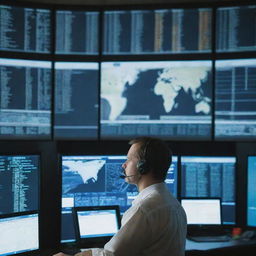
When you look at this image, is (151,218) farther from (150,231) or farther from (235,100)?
(235,100)

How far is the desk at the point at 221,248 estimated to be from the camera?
230cm

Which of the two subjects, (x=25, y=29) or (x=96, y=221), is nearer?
(x=96, y=221)

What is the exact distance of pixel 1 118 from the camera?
286 centimetres

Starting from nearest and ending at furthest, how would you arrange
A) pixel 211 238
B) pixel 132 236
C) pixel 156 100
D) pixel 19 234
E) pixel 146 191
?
pixel 132 236, pixel 146 191, pixel 19 234, pixel 211 238, pixel 156 100

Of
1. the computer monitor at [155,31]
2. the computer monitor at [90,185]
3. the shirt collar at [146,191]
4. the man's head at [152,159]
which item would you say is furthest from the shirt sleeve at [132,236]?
the computer monitor at [155,31]

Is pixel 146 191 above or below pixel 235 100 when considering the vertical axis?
below

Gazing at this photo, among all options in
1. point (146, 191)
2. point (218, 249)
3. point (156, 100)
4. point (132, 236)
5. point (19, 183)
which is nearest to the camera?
point (132, 236)

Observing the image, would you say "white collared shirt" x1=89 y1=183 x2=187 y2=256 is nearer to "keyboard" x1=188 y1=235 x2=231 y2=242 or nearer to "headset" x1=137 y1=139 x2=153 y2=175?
"headset" x1=137 y1=139 x2=153 y2=175

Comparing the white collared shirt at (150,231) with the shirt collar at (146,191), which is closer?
the white collared shirt at (150,231)

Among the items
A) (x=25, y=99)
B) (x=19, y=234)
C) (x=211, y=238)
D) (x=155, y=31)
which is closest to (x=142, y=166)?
(x=19, y=234)

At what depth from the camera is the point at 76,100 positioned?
301cm

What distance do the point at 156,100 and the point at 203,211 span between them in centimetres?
78

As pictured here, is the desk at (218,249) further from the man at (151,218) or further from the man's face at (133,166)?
the man's face at (133,166)

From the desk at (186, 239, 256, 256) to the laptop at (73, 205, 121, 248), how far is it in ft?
1.52
